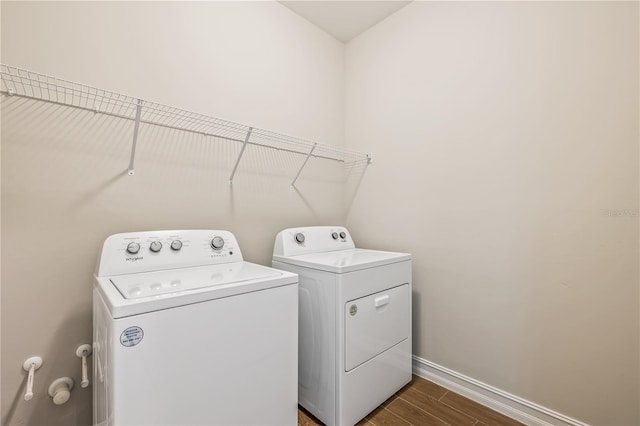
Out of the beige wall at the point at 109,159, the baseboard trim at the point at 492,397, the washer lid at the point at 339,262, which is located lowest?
the baseboard trim at the point at 492,397

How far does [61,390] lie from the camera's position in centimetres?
113

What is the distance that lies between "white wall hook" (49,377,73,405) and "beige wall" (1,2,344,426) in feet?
0.10

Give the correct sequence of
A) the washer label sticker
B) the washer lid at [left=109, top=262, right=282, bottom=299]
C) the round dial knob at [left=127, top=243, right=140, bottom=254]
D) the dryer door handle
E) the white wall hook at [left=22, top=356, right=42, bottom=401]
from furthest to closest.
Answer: the dryer door handle, the round dial knob at [left=127, top=243, right=140, bottom=254], the white wall hook at [left=22, top=356, right=42, bottom=401], the washer lid at [left=109, top=262, right=282, bottom=299], the washer label sticker

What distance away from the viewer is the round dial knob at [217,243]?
1.43m

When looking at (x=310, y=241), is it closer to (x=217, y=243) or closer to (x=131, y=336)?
(x=217, y=243)

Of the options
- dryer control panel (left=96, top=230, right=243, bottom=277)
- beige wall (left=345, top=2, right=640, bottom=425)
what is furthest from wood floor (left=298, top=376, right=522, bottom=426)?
dryer control panel (left=96, top=230, right=243, bottom=277)

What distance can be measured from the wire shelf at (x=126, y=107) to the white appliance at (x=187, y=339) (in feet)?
1.66

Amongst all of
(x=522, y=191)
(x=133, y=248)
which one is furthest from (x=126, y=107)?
(x=522, y=191)

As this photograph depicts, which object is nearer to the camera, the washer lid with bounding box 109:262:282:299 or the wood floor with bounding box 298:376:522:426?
the washer lid with bounding box 109:262:282:299

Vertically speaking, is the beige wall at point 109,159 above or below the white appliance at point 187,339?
above

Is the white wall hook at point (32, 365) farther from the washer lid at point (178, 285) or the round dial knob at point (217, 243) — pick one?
the round dial knob at point (217, 243)

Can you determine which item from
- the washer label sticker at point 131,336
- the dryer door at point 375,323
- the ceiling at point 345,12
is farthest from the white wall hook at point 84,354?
the ceiling at point 345,12

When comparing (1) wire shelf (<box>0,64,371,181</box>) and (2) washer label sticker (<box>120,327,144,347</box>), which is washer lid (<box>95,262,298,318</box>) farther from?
(1) wire shelf (<box>0,64,371,181</box>)

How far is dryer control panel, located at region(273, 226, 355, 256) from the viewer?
1.72 meters
